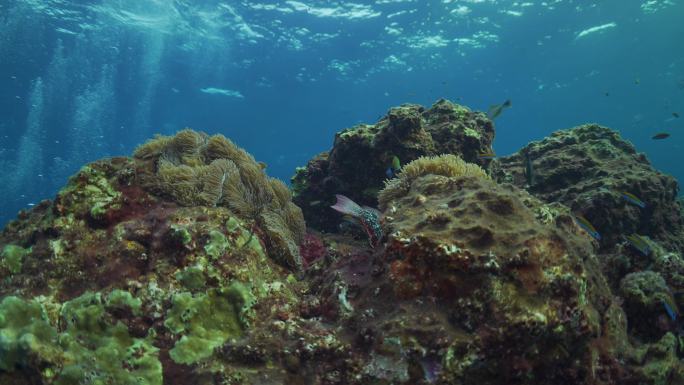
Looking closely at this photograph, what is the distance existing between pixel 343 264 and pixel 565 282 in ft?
6.03

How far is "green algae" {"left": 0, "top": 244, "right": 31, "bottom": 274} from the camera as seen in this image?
3684 mm

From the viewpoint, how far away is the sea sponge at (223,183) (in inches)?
175

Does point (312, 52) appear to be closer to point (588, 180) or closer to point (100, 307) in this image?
point (588, 180)

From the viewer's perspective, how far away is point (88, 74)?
35625 mm

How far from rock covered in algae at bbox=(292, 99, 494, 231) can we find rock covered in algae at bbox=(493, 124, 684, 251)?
1.18 m

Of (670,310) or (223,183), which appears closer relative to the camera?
(670,310)

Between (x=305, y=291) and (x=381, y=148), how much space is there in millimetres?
3629

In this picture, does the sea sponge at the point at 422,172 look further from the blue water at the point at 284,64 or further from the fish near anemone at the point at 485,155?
the blue water at the point at 284,64

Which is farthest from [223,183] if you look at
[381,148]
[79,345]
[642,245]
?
[642,245]

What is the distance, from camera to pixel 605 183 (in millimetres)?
7180

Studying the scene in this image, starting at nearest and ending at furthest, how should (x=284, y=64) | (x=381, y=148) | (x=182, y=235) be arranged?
(x=182, y=235) → (x=381, y=148) → (x=284, y=64)

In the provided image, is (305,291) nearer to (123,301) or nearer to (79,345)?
(123,301)

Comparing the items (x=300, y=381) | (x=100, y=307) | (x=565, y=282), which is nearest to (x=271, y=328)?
(x=300, y=381)

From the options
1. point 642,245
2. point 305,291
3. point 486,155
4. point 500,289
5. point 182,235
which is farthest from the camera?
point 486,155
